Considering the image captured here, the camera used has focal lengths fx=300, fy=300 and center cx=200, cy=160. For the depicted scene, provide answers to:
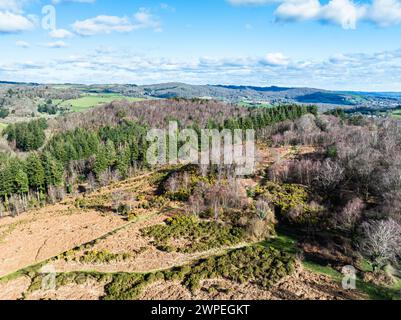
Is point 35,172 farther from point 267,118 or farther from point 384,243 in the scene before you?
point 267,118

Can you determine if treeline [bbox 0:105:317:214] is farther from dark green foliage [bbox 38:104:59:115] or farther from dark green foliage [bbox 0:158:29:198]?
dark green foliage [bbox 38:104:59:115]

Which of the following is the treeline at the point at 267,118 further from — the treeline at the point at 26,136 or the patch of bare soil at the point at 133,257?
the patch of bare soil at the point at 133,257

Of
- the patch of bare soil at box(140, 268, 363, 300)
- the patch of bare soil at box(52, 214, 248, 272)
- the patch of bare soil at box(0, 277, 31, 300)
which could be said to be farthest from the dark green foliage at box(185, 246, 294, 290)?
the patch of bare soil at box(0, 277, 31, 300)

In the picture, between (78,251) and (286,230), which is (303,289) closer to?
(286,230)

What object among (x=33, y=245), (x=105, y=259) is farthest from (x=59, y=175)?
(x=105, y=259)
